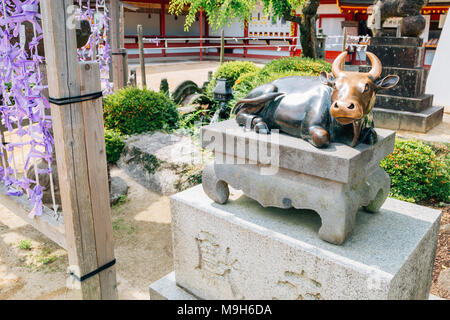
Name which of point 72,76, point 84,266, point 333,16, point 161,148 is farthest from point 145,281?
point 333,16

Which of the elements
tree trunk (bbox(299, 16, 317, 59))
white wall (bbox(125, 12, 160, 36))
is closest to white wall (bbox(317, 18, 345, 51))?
tree trunk (bbox(299, 16, 317, 59))

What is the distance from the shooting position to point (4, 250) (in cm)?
407

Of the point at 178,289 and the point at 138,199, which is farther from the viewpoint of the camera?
the point at 138,199

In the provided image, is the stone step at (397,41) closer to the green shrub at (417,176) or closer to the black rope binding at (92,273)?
the green shrub at (417,176)

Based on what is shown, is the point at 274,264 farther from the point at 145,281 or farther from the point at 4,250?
the point at 4,250

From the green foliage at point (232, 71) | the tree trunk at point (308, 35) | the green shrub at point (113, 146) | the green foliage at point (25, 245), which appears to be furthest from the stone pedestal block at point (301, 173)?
the tree trunk at point (308, 35)

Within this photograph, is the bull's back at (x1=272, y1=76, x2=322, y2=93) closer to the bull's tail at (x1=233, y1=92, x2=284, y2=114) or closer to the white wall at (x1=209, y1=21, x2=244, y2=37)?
the bull's tail at (x1=233, y1=92, x2=284, y2=114)

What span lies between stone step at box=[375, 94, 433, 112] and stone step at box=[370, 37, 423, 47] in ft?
3.19

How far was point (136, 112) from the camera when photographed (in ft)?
22.1

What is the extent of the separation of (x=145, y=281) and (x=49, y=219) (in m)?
1.24

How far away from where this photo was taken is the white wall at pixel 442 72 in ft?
28.7

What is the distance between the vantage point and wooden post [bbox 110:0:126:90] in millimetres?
8125

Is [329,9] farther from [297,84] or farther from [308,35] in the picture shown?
[297,84]
